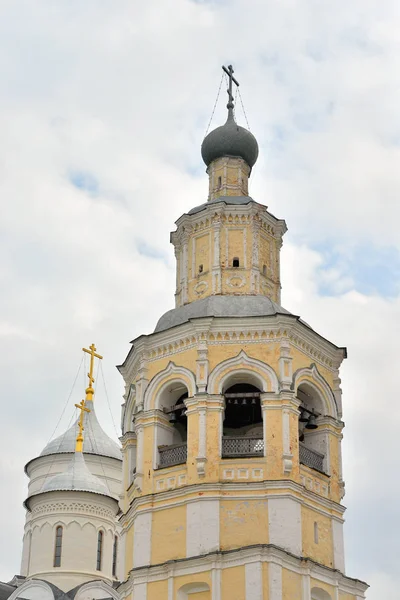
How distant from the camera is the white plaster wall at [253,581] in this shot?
19.4 meters

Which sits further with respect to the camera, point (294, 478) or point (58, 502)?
point (58, 502)

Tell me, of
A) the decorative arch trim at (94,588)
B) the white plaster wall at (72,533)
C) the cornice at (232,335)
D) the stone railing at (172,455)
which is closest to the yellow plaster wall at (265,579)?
the stone railing at (172,455)

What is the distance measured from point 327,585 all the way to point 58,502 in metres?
10.5

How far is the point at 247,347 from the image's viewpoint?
21.9 metres

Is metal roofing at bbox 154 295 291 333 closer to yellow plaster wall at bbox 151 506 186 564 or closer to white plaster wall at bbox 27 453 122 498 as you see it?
yellow plaster wall at bbox 151 506 186 564

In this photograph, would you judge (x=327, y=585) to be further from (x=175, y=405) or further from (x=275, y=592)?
(x=175, y=405)

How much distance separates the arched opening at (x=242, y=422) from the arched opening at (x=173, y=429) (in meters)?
0.81

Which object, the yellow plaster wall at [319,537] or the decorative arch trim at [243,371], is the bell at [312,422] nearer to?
the decorative arch trim at [243,371]

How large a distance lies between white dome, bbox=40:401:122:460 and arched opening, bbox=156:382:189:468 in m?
11.8

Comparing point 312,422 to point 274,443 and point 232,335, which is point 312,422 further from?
point 232,335

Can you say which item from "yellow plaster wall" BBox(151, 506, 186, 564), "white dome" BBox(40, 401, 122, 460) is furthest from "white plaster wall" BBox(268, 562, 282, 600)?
"white dome" BBox(40, 401, 122, 460)

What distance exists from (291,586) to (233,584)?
1.00 meters

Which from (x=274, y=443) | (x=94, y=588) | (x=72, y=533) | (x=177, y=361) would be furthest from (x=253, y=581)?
(x=72, y=533)

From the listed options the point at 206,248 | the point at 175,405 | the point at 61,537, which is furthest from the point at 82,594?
the point at 206,248
